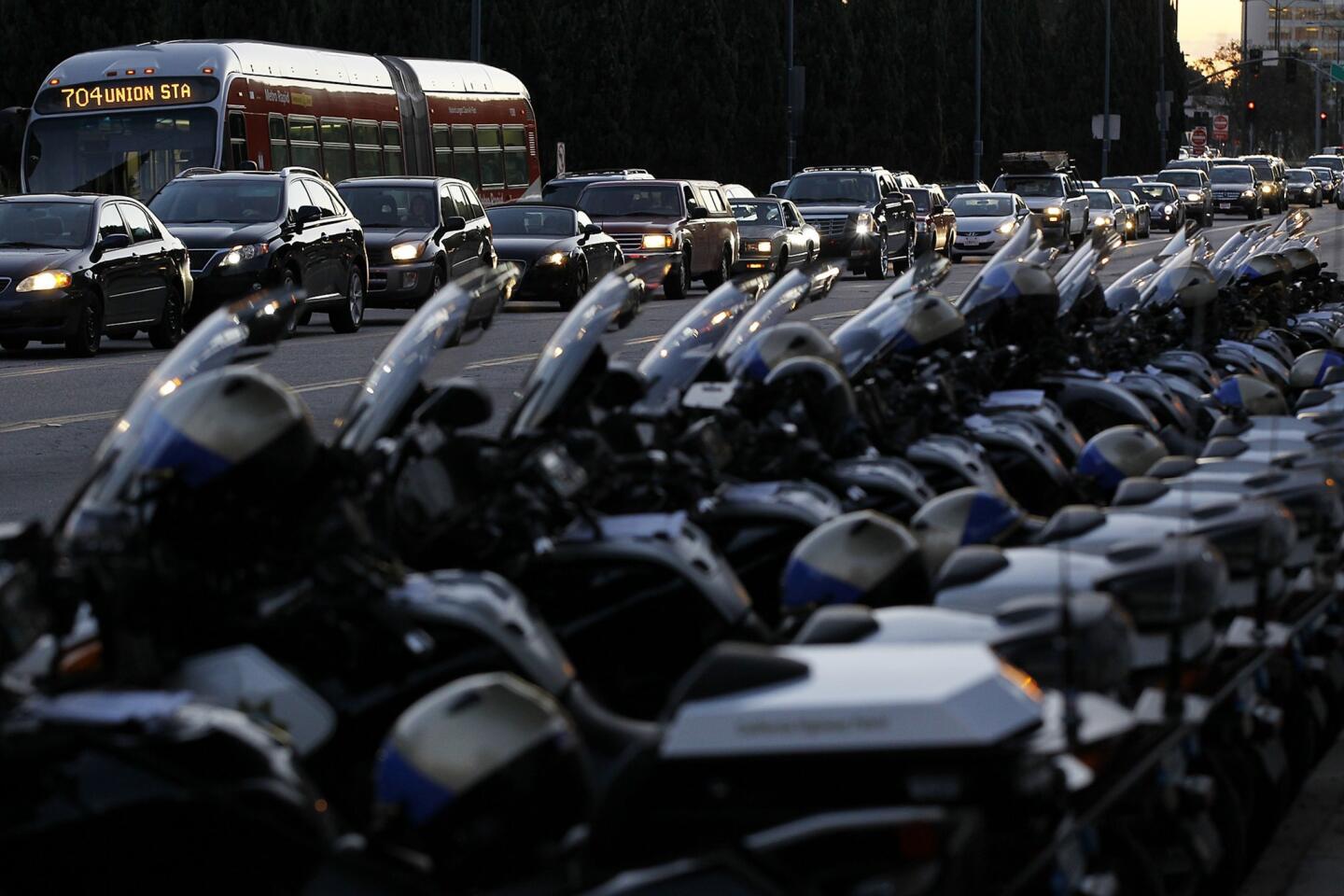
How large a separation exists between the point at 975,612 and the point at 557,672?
2.91 feet

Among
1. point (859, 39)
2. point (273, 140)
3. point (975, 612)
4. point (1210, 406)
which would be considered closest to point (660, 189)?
point (273, 140)

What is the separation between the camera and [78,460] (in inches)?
487

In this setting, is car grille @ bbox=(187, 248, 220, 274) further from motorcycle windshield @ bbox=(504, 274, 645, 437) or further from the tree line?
motorcycle windshield @ bbox=(504, 274, 645, 437)

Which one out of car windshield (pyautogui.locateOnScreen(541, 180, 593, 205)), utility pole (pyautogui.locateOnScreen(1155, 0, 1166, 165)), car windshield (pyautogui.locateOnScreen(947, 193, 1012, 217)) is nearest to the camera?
car windshield (pyautogui.locateOnScreen(541, 180, 593, 205))

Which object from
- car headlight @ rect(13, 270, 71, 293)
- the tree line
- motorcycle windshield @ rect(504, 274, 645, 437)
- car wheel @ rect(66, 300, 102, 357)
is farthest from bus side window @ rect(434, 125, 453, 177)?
motorcycle windshield @ rect(504, 274, 645, 437)

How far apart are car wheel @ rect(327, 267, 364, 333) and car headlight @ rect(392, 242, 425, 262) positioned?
139 centimetres

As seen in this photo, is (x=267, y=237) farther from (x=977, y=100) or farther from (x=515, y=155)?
(x=977, y=100)

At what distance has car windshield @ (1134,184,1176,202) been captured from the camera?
203 feet

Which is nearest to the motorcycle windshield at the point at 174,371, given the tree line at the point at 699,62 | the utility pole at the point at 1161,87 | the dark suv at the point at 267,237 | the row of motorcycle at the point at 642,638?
the row of motorcycle at the point at 642,638

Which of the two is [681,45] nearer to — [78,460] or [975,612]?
[78,460]

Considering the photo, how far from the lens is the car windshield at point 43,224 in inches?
786

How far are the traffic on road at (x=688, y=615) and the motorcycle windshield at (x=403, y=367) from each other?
0.01 metres

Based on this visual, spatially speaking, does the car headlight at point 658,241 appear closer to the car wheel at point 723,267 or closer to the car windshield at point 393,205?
the car wheel at point 723,267

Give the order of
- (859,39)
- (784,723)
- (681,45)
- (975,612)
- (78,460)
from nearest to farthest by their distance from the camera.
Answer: (784,723), (975,612), (78,460), (681,45), (859,39)
